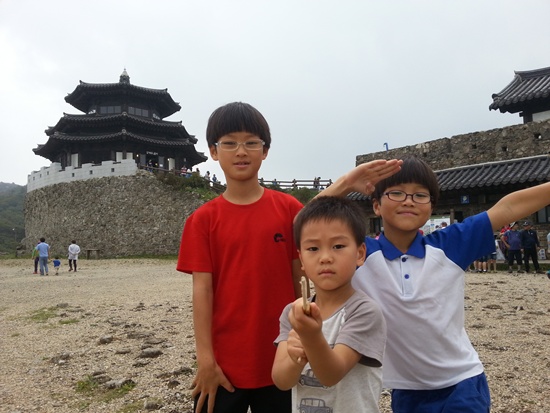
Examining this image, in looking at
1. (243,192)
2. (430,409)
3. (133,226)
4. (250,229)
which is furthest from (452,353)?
(133,226)

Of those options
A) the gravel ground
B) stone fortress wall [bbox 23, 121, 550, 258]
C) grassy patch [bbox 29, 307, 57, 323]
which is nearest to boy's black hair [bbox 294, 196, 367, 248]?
the gravel ground

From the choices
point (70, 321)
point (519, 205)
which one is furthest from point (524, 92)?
point (70, 321)

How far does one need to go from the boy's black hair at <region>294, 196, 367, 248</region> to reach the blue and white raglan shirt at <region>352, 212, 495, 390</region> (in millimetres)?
312

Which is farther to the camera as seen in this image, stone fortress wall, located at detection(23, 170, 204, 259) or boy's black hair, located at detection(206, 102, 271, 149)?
stone fortress wall, located at detection(23, 170, 204, 259)

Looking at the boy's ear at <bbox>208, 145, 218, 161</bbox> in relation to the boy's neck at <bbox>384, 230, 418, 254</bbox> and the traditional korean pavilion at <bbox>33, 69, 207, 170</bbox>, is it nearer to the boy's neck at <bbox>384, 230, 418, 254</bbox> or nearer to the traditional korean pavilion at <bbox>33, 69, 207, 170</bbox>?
the boy's neck at <bbox>384, 230, 418, 254</bbox>

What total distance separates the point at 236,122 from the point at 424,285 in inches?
39.9

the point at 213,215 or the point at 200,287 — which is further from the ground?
the point at 213,215

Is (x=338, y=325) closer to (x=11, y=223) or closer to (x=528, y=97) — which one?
(x=528, y=97)

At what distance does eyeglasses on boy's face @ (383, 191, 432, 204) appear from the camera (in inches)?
65.8

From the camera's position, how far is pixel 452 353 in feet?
5.17

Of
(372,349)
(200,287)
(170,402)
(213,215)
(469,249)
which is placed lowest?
(170,402)

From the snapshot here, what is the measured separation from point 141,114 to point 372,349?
31.7 metres

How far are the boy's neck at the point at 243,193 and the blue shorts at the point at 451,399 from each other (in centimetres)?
103

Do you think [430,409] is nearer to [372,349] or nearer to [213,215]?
[372,349]
